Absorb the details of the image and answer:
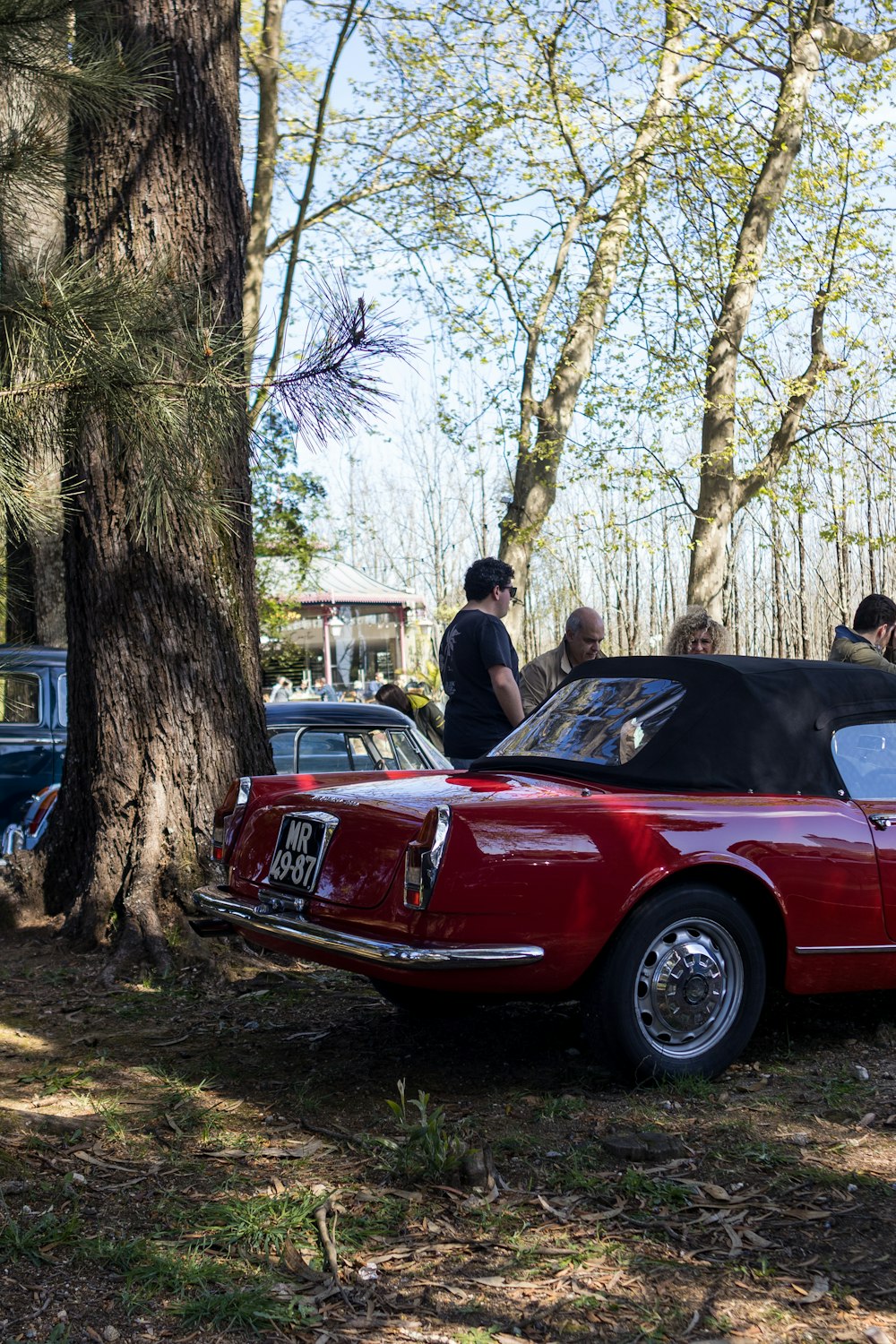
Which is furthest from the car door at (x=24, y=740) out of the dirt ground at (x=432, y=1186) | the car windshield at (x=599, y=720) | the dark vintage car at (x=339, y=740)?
the car windshield at (x=599, y=720)

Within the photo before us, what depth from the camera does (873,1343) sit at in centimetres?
256

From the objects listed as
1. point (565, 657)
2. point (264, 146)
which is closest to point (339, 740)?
point (565, 657)

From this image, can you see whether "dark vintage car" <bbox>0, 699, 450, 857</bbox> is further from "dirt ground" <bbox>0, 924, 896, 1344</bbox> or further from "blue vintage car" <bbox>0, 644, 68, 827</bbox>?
"dirt ground" <bbox>0, 924, 896, 1344</bbox>

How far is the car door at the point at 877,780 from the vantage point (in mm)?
4559

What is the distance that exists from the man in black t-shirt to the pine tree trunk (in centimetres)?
111

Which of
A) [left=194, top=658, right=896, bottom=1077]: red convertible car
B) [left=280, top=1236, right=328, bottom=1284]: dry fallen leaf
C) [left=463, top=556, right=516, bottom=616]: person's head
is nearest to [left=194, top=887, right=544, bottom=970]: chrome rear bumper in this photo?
[left=194, top=658, right=896, bottom=1077]: red convertible car

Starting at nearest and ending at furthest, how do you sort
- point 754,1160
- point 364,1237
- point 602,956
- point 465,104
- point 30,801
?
point 364,1237, point 754,1160, point 602,956, point 30,801, point 465,104

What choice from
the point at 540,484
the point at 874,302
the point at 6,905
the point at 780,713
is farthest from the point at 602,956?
the point at 874,302

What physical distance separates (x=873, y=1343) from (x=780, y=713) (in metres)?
2.45

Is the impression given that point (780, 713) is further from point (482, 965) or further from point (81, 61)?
point (81, 61)

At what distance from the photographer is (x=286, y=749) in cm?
863

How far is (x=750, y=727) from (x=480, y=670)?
245 cm

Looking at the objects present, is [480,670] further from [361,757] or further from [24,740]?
[24,740]

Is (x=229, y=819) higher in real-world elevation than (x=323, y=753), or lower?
lower
